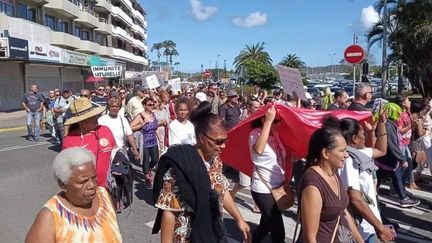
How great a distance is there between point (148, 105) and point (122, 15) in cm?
6426

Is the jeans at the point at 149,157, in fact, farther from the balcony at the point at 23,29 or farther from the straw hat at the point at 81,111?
the balcony at the point at 23,29

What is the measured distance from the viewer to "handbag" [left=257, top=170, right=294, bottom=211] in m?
4.10

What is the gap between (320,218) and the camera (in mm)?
2910

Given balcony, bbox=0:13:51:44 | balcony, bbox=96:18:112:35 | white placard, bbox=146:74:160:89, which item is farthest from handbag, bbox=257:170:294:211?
balcony, bbox=96:18:112:35

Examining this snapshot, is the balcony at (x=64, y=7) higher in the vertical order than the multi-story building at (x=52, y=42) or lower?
higher

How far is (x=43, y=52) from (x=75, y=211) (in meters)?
30.4

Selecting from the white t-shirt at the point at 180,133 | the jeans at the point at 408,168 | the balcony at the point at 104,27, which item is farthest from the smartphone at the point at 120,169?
the balcony at the point at 104,27

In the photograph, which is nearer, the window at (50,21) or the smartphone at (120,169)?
the smartphone at (120,169)

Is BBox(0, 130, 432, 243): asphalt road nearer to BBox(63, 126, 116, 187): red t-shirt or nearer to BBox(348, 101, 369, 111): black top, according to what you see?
BBox(63, 126, 116, 187): red t-shirt

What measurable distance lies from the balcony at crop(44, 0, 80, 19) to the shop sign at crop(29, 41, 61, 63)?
7528mm

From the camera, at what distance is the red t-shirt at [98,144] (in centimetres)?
421

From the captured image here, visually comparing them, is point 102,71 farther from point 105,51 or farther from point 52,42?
point 105,51

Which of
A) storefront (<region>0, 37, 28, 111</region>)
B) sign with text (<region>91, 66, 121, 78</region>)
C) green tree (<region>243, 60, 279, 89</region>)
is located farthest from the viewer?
green tree (<region>243, 60, 279, 89</region>)

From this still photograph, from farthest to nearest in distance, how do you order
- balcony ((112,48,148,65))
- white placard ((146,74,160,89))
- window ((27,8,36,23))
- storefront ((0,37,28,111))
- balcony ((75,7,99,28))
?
balcony ((112,48,148,65)) < balcony ((75,7,99,28)) < window ((27,8,36,23)) < storefront ((0,37,28,111)) < white placard ((146,74,160,89))
